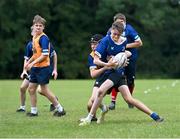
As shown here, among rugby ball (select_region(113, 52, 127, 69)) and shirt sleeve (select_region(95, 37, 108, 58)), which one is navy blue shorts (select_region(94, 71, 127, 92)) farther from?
shirt sleeve (select_region(95, 37, 108, 58))

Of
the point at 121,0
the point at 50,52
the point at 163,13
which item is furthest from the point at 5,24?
the point at 50,52

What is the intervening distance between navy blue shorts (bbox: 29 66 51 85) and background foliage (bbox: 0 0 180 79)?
39.8m

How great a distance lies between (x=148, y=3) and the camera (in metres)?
55.1

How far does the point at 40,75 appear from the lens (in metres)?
11.2

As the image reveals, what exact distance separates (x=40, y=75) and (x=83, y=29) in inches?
1788

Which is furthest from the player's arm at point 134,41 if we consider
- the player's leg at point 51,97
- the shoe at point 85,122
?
the shoe at point 85,122

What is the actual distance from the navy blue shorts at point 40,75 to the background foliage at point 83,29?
39758 mm

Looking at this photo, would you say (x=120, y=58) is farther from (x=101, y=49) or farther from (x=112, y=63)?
(x=101, y=49)

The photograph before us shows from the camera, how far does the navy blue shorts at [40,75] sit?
1120cm

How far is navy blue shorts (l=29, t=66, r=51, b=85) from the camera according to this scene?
36.7ft

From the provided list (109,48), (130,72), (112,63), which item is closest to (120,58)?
(112,63)

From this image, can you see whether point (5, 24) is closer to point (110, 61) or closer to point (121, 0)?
point (121, 0)

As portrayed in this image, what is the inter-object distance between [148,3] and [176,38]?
431 centimetres

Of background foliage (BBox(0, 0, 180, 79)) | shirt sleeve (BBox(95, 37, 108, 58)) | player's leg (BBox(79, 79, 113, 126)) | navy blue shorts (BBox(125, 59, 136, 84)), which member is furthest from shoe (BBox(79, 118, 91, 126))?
background foliage (BBox(0, 0, 180, 79))
